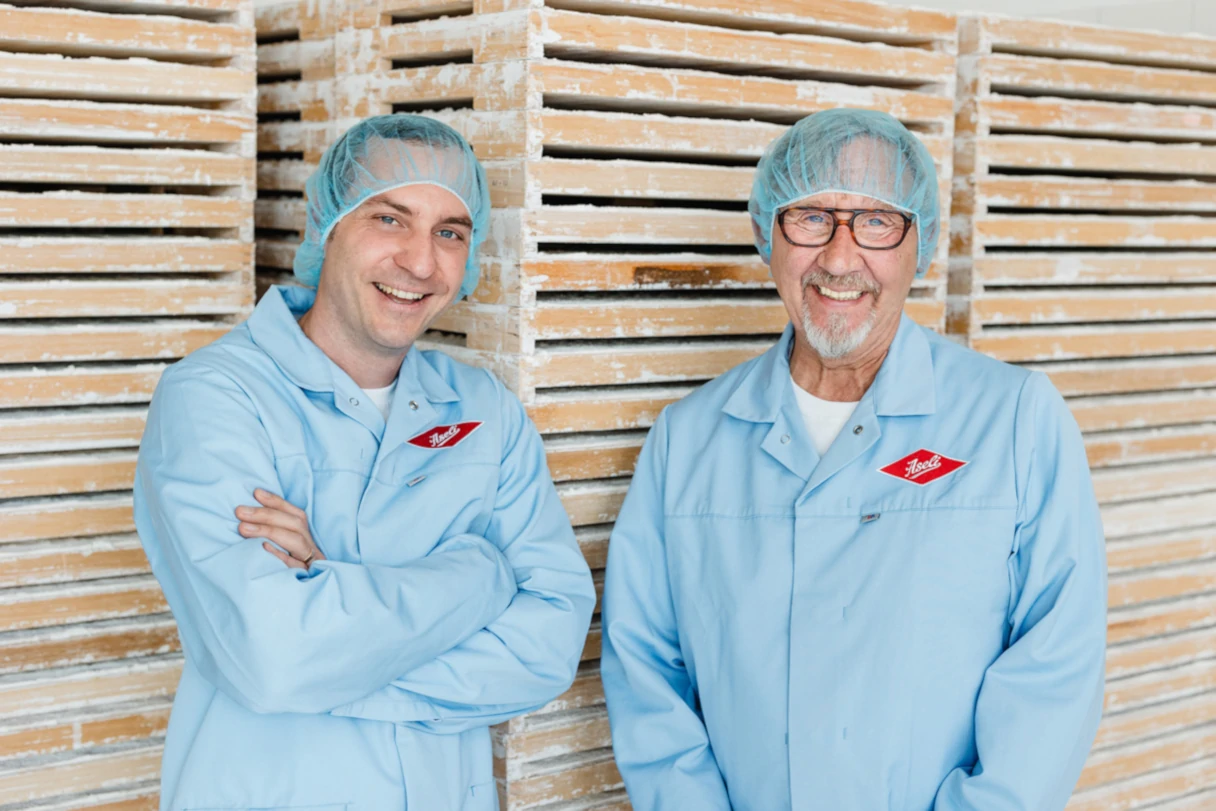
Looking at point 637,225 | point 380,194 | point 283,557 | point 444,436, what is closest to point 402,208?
point 380,194

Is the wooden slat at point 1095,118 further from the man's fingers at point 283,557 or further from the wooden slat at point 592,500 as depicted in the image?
the man's fingers at point 283,557

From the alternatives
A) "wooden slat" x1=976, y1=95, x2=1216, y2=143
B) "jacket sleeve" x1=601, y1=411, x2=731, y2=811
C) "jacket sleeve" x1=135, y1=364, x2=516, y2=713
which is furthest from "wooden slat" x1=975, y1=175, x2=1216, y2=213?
"jacket sleeve" x1=135, y1=364, x2=516, y2=713

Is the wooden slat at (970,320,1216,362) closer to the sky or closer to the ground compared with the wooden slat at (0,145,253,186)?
closer to the ground

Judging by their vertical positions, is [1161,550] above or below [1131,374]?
below

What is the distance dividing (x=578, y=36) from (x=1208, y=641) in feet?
7.75

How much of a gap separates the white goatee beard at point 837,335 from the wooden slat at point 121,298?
3.93 ft

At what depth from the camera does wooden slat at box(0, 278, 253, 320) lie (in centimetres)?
269

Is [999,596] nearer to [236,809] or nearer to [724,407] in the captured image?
[724,407]

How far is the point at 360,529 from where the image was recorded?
2383 millimetres

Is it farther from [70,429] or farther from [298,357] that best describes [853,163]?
[70,429]

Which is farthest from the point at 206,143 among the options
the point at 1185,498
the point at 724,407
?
the point at 1185,498

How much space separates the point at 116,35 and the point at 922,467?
1.77 m

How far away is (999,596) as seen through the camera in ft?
7.98

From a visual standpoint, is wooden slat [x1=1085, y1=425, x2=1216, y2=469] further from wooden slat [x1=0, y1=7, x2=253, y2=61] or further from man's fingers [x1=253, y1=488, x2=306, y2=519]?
wooden slat [x1=0, y1=7, x2=253, y2=61]
